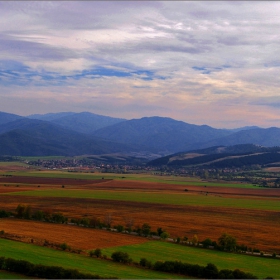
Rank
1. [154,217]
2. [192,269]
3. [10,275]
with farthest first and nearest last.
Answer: [154,217] → [192,269] → [10,275]

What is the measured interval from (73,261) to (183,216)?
4121cm

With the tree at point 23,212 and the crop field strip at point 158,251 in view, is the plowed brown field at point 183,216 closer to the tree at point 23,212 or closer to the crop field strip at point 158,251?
the tree at point 23,212

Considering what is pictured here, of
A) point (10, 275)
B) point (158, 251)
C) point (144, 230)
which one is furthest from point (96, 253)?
point (144, 230)

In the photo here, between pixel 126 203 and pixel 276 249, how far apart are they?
46.8 meters

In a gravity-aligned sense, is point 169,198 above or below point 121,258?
below

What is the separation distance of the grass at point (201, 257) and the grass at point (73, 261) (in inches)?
164

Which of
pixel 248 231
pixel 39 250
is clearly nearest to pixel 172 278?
pixel 39 250

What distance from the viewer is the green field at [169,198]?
95.3 metres

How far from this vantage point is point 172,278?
3278cm

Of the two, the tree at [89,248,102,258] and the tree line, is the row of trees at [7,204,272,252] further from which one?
the tree at [89,248,102,258]

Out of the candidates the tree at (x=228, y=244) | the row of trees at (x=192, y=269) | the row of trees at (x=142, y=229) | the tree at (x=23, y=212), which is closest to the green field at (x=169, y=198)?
the row of trees at (x=142, y=229)

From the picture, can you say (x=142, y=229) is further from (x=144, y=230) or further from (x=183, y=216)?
(x=183, y=216)

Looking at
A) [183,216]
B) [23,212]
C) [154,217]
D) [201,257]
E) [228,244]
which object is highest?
[228,244]

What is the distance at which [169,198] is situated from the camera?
105 meters
